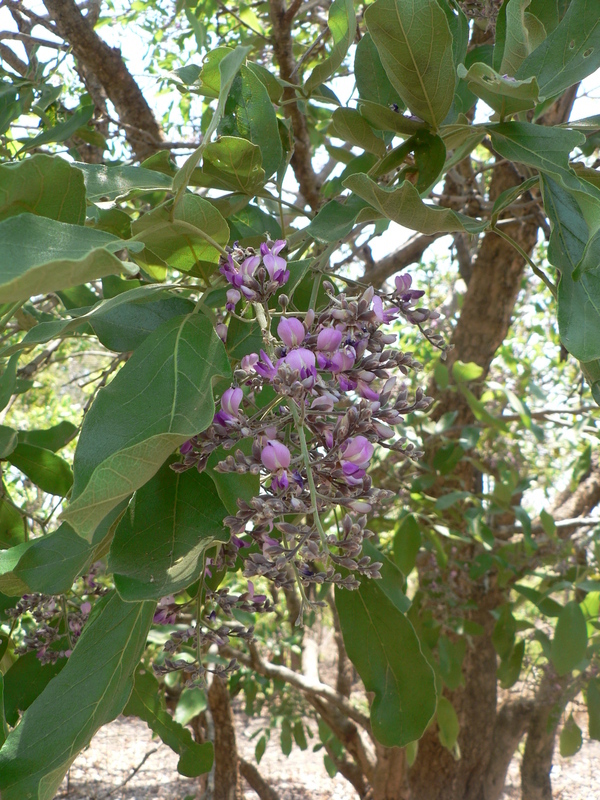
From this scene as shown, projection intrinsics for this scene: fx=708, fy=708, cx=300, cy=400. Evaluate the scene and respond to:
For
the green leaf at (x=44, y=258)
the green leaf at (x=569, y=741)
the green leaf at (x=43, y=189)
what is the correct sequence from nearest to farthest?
the green leaf at (x=44, y=258), the green leaf at (x=43, y=189), the green leaf at (x=569, y=741)

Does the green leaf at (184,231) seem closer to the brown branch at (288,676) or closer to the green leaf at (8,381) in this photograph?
the green leaf at (8,381)

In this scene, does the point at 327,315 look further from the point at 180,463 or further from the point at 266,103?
the point at 266,103

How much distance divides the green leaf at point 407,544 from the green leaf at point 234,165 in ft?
4.07

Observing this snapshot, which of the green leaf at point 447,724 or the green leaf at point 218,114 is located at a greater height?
the green leaf at point 218,114

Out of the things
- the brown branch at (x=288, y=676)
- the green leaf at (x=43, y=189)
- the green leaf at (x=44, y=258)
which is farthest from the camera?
the brown branch at (x=288, y=676)

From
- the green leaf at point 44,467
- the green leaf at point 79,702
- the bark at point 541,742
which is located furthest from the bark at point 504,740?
the green leaf at point 79,702

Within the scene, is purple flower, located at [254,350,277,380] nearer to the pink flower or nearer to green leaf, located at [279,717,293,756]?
the pink flower

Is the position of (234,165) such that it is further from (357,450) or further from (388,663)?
(388,663)

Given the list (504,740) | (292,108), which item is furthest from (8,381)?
(504,740)

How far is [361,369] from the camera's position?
0.58 metres

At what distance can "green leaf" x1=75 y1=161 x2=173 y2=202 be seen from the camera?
66 cm

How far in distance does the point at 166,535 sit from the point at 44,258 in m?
0.25

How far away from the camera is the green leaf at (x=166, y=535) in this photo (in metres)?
0.53

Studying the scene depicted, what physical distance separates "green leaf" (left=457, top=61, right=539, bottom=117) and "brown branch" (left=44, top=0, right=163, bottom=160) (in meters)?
1.29
